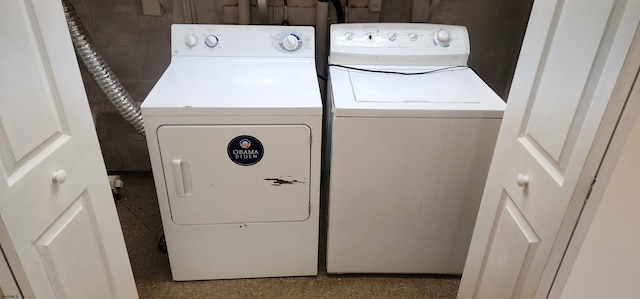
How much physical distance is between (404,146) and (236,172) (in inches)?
24.7

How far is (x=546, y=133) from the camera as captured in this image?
3.35 ft

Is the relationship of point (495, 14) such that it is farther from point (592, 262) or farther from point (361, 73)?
point (592, 262)

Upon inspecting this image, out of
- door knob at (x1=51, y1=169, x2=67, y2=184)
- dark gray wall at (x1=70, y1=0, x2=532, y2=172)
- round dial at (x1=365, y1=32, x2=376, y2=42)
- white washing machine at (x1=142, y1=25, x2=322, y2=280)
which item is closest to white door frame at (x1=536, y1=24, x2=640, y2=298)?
white washing machine at (x1=142, y1=25, x2=322, y2=280)

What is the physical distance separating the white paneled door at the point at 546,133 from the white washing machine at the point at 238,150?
63 cm

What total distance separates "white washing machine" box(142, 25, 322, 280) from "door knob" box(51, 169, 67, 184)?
0.46 m

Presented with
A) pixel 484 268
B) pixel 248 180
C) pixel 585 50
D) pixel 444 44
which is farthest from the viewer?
pixel 444 44

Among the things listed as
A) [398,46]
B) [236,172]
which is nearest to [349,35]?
[398,46]

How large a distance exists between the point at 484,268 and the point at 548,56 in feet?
2.32

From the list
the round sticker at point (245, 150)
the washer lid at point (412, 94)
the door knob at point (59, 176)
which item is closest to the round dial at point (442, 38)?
the washer lid at point (412, 94)

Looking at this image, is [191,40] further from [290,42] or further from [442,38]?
[442,38]

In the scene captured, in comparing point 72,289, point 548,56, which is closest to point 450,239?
point 548,56

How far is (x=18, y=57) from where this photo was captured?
34.3 inches

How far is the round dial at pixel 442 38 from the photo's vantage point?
192 centimetres

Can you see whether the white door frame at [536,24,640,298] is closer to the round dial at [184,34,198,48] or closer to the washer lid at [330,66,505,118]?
the washer lid at [330,66,505,118]
